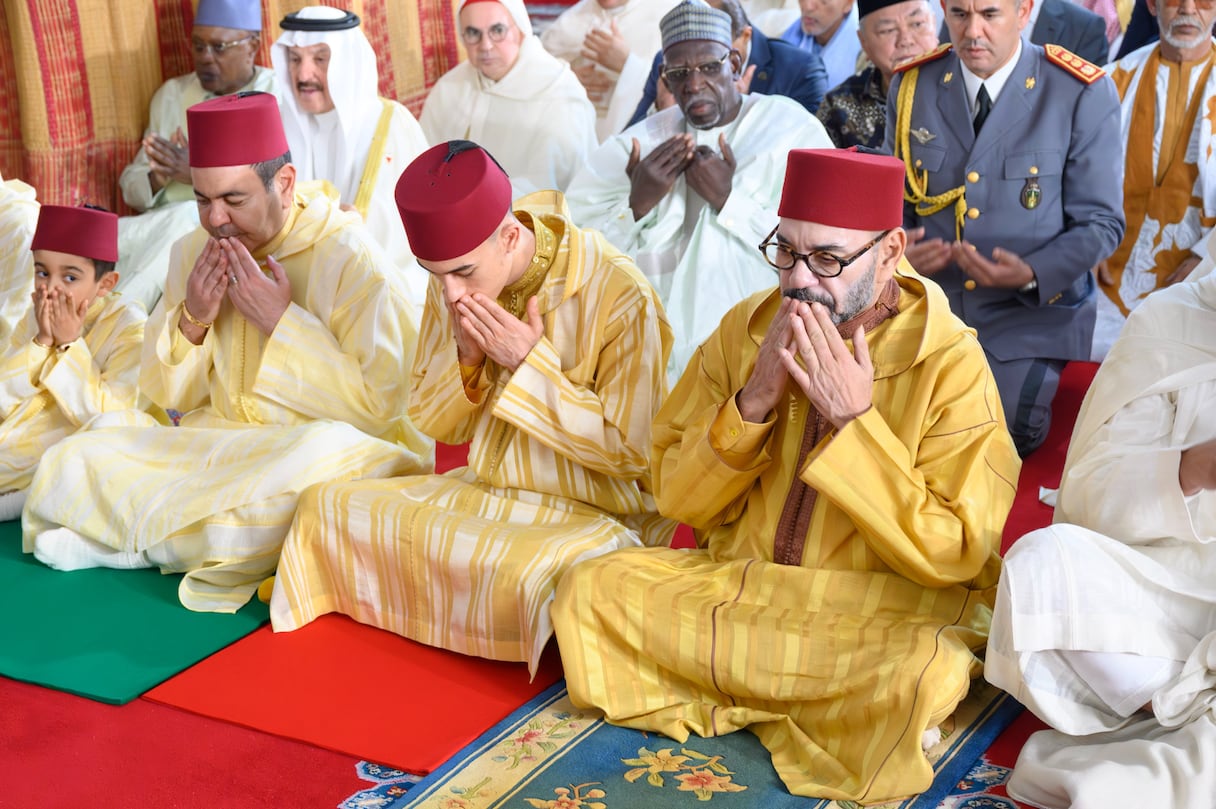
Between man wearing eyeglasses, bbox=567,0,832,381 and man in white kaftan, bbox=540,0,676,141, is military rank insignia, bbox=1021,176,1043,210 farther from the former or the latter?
man in white kaftan, bbox=540,0,676,141

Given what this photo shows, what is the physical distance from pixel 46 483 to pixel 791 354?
89.5 inches

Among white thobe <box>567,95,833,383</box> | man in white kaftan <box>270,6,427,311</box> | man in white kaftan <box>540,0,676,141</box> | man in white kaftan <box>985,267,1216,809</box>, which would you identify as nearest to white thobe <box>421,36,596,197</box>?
man in white kaftan <box>540,0,676,141</box>

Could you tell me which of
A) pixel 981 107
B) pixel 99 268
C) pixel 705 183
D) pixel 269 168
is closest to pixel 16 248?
pixel 99 268

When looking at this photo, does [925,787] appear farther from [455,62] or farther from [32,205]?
[455,62]

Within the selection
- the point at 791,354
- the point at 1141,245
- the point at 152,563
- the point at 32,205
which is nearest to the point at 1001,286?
the point at 1141,245

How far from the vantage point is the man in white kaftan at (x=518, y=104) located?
5965 mm

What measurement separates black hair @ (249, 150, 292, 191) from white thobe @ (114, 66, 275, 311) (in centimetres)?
204

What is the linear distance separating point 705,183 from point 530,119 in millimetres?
1399

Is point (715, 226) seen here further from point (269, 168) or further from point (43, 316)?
point (43, 316)

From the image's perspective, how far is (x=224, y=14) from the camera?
6195 millimetres

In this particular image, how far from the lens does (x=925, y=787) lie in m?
2.51

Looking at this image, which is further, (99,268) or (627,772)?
(99,268)

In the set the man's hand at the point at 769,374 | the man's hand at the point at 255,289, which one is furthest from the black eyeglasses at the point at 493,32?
the man's hand at the point at 769,374

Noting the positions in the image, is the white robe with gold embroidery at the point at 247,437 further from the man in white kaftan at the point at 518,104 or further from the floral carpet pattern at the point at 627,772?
the man in white kaftan at the point at 518,104
